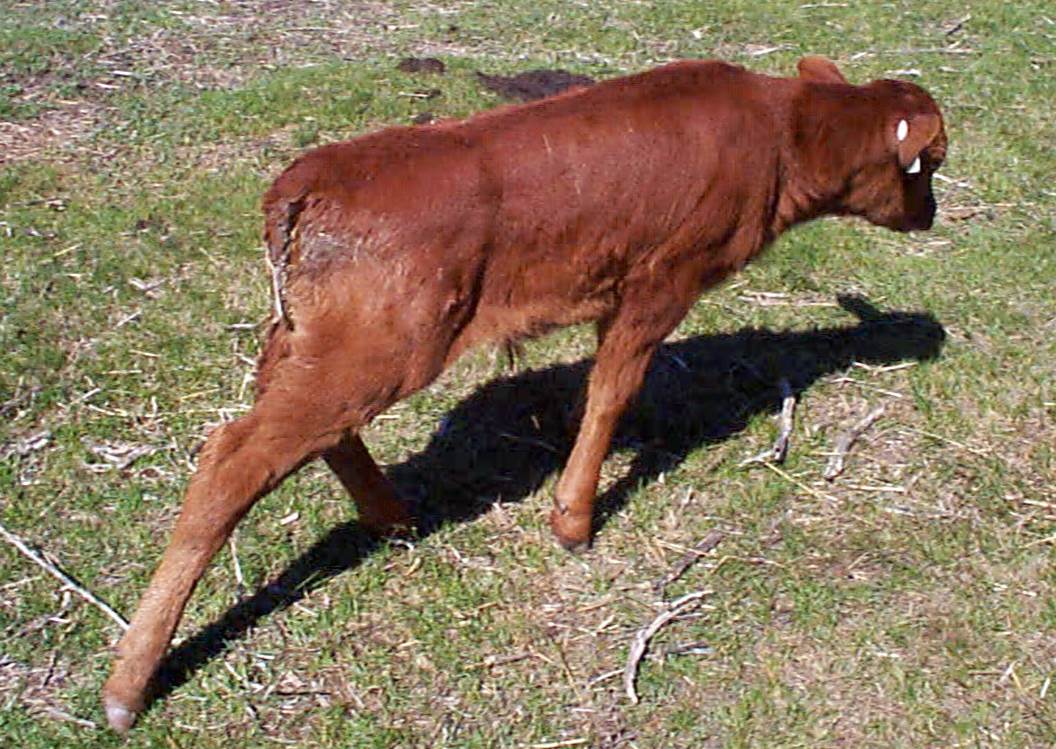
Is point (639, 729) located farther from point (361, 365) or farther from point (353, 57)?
point (353, 57)

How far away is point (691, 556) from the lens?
5773mm

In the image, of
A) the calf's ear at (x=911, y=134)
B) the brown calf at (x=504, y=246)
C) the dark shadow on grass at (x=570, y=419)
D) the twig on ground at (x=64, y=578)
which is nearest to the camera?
the brown calf at (x=504, y=246)

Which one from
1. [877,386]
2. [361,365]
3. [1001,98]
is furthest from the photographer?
[1001,98]

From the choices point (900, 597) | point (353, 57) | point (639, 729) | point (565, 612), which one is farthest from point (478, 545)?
point (353, 57)

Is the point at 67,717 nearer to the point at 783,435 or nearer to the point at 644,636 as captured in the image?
the point at 644,636

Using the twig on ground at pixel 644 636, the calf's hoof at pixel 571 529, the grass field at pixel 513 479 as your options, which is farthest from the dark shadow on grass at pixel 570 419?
the twig on ground at pixel 644 636

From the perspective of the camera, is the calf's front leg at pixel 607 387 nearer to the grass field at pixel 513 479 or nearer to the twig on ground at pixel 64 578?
the grass field at pixel 513 479

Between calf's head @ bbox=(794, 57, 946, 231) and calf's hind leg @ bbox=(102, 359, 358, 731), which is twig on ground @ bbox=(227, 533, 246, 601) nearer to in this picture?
calf's hind leg @ bbox=(102, 359, 358, 731)

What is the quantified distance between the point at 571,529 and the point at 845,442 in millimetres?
1397

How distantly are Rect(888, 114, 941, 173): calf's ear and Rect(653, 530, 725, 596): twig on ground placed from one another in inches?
65.6

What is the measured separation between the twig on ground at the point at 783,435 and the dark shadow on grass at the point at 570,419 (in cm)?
6

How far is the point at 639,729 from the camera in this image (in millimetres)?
5023

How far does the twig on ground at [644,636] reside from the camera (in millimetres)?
5169

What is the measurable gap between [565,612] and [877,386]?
2102 millimetres
